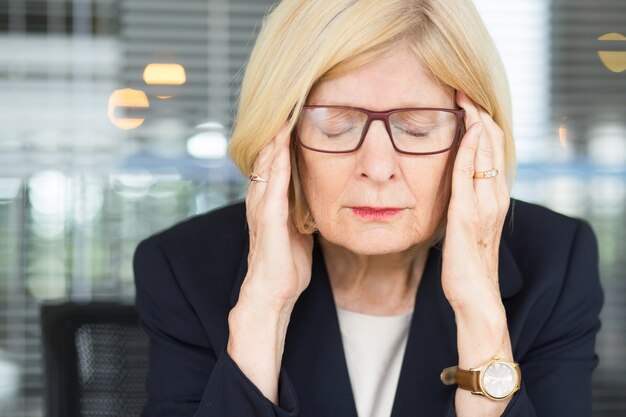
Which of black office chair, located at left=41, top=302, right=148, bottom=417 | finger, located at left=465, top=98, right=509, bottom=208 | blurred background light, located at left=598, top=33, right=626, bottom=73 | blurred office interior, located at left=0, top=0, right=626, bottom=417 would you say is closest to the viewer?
finger, located at left=465, top=98, right=509, bottom=208

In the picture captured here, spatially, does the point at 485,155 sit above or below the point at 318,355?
above

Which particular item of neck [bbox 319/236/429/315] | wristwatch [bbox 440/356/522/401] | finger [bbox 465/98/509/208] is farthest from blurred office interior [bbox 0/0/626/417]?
wristwatch [bbox 440/356/522/401]

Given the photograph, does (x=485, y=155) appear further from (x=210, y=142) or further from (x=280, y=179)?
(x=210, y=142)

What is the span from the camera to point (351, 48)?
1.49 meters

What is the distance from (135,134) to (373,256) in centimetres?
270

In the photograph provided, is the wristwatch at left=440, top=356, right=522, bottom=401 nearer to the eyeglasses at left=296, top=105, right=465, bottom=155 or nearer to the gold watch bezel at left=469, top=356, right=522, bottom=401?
the gold watch bezel at left=469, top=356, right=522, bottom=401

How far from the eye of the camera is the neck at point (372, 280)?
5.90 feet

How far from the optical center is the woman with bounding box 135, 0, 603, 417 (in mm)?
1505

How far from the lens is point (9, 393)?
4180 millimetres

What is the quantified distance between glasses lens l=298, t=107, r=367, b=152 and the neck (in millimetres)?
307

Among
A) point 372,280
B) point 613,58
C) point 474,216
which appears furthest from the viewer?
point 613,58

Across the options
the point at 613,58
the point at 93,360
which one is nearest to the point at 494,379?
the point at 93,360

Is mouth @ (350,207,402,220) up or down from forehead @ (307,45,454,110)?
down

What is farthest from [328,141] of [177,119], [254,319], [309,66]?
[177,119]
